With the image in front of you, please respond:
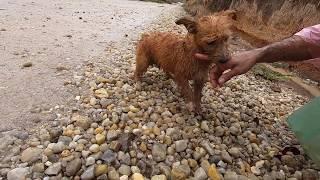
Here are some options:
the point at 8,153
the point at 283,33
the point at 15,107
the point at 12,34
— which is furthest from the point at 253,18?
the point at 8,153

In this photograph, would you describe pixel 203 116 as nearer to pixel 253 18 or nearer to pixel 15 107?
pixel 15 107

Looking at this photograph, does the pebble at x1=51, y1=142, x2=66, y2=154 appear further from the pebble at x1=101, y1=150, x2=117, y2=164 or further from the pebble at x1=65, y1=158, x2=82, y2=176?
the pebble at x1=101, y1=150, x2=117, y2=164

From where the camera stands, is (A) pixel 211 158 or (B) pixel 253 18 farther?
(B) pixel 253 18

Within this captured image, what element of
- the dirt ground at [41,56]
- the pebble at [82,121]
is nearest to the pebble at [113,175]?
the pebble at [82,121]

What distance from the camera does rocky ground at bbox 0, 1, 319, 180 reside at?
3.15m

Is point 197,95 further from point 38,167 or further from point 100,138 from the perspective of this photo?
point 38,167

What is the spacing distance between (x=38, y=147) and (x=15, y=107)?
92cm

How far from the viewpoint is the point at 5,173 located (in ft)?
9.76

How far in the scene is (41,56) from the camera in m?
5.93

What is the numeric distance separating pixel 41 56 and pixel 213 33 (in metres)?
3.44

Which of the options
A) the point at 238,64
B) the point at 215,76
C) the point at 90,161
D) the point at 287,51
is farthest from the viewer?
the point at 215,76

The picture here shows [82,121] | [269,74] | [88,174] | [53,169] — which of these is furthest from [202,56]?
[269,74]

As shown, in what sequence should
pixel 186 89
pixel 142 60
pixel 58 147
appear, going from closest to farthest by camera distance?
pixel 58 147, pixel 186 89, pixel 142 60

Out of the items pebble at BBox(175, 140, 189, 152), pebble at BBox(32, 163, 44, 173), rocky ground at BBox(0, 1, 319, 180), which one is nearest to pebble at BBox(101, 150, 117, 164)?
rocky ground at BBox(0, 1, 319, 180)
